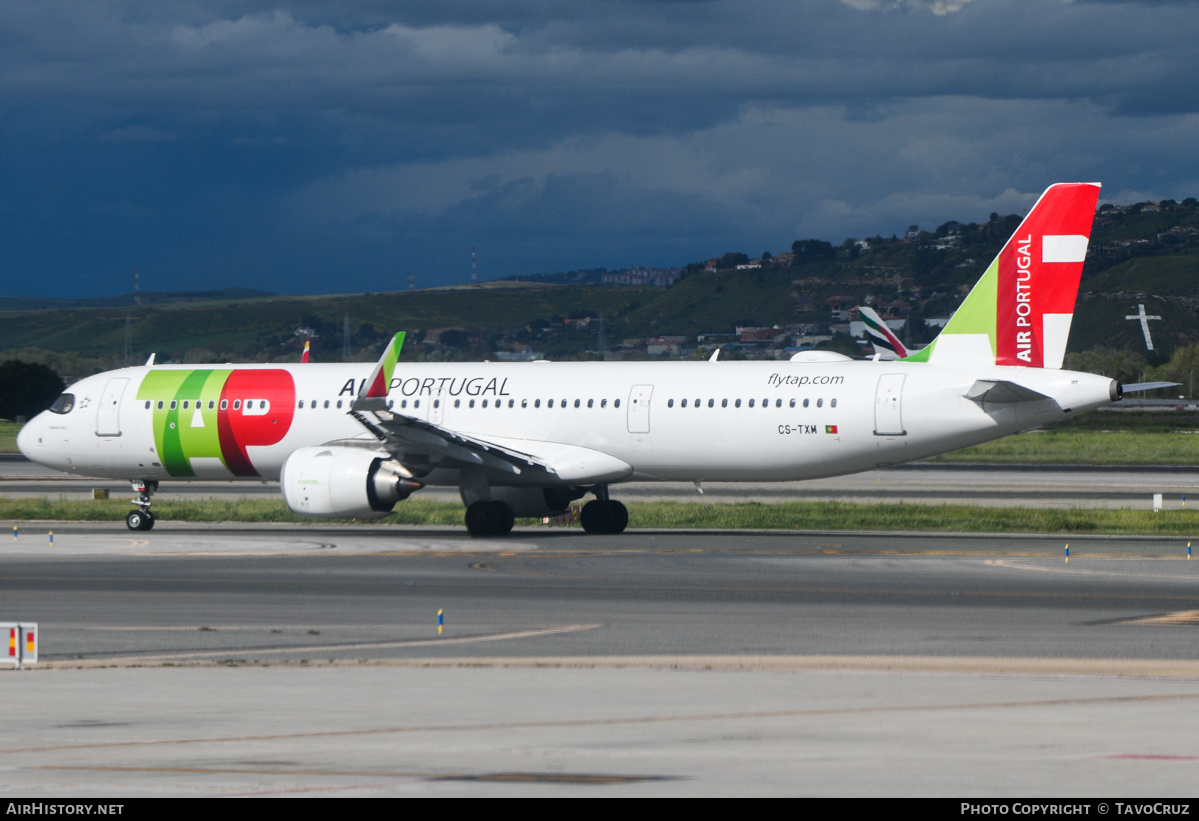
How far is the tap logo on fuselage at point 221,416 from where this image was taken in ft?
122

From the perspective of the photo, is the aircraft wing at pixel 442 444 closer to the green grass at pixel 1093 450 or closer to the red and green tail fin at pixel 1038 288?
the red and green tail fin at pixel 1038 288

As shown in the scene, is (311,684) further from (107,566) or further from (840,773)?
(107,566)

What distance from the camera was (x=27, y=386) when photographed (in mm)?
97875

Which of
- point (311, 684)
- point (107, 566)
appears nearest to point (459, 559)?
point (107, 566)

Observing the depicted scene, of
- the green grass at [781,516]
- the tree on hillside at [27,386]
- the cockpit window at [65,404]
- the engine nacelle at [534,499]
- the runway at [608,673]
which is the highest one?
the tree on hillside at [27,386]

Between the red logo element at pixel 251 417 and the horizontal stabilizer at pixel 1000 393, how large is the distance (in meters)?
16.1

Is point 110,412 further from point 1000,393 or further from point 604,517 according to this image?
point 1000,393

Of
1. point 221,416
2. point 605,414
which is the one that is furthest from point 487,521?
point 221,416

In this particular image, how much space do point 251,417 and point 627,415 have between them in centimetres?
948

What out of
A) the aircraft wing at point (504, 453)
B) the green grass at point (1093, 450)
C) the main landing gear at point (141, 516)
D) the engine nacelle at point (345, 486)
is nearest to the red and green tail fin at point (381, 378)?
the aircraft wing at point (504, 453)

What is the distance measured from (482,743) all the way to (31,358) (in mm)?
132753

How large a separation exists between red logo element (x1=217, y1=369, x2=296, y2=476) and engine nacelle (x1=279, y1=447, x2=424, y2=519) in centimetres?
403

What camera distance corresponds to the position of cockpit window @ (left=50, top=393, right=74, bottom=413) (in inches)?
1535

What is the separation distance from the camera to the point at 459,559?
95.4 feet
